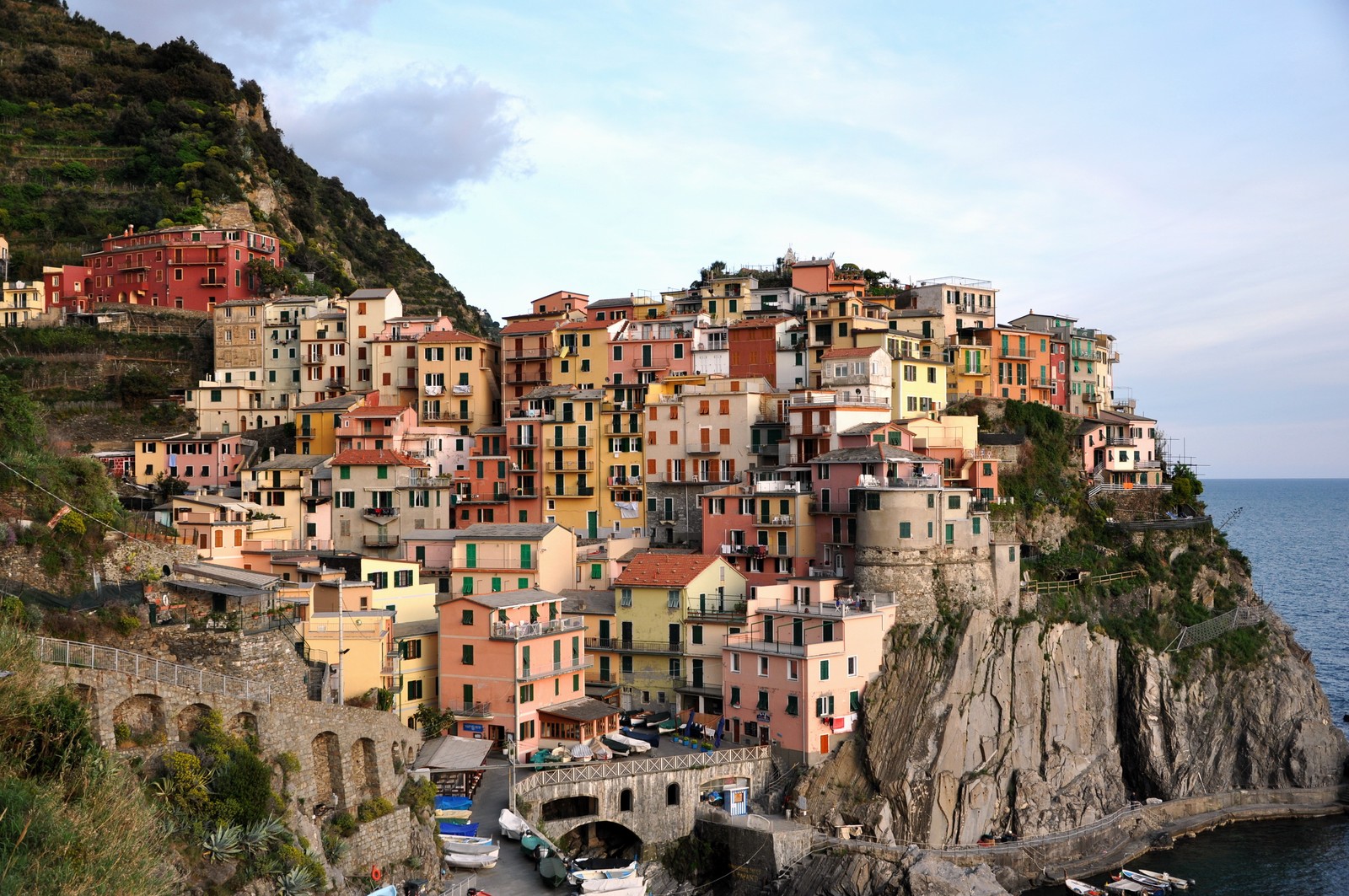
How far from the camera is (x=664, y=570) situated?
55.6 metres

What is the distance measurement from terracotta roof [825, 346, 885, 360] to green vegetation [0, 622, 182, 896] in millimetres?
43022

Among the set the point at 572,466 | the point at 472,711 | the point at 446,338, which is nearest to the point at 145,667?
the point at 472,711

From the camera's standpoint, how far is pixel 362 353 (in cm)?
7638

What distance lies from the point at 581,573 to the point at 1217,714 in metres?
31.2

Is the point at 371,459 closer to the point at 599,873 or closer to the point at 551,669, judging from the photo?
the point at 551,669

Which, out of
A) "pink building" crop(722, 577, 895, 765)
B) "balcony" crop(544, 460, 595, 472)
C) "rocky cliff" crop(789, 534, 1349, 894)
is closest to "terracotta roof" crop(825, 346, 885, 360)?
"balcony" crop(544, 460, 595, 472)

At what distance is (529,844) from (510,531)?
68.4 feet

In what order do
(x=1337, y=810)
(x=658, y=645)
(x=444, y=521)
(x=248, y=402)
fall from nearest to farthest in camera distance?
(x=658, y=645) < (x=1337, y=810) < (x=444, y=521) < (x=248, y=402)

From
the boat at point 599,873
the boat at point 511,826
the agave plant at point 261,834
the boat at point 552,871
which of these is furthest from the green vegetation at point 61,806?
the boat at point 599,873

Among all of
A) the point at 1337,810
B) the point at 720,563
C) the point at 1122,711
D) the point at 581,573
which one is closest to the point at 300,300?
Answer: the point at 581,573

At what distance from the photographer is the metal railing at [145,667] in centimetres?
3041

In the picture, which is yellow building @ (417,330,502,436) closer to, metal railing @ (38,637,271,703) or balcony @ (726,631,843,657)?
balcony @ (726,631,843,657)

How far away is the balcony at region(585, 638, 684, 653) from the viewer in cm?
5459

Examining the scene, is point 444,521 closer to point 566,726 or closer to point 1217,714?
point 566,726
